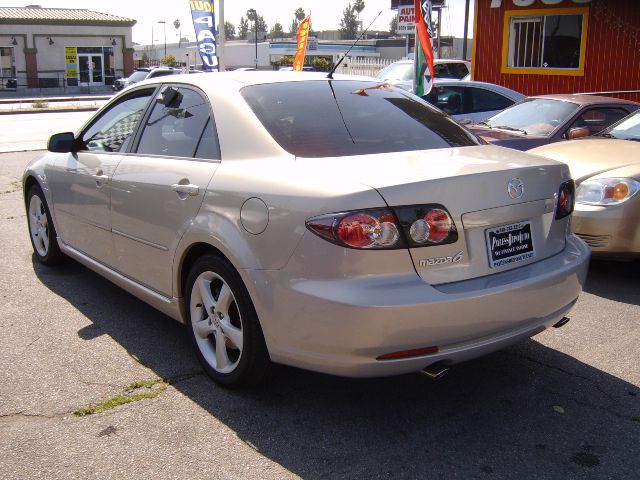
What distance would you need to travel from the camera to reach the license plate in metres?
3.18

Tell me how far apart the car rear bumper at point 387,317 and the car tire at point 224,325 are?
0.15 metres

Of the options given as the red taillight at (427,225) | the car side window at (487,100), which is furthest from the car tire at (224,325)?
the car side window at (487,100)

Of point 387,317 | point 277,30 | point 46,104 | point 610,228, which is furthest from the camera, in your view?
point 277,30

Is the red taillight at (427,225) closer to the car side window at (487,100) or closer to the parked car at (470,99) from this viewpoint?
the parked car at (470,99)

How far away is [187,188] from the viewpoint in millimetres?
3693

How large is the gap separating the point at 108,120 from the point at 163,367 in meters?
2.03

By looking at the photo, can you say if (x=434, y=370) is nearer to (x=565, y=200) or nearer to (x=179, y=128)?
(x=565, y=200)

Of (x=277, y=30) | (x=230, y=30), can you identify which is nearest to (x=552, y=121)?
(x=277, y=30)

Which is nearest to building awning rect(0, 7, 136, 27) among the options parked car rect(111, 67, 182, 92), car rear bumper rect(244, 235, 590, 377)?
parked car rect(111, 67, 182, 92)

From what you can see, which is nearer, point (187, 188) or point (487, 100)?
point (187, 188)

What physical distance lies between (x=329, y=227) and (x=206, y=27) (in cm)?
1856

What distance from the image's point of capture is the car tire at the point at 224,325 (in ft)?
11.0

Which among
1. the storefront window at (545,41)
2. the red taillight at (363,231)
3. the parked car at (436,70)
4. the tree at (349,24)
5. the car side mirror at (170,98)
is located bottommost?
the red taillight at (363,231)

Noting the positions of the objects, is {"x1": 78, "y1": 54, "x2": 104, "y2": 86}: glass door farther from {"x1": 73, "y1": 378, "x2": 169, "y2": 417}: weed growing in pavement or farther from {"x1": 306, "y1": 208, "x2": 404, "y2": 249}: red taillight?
{"x1": 306, "y1": 208, "x2": 404, "y2": 249}: red taillight
